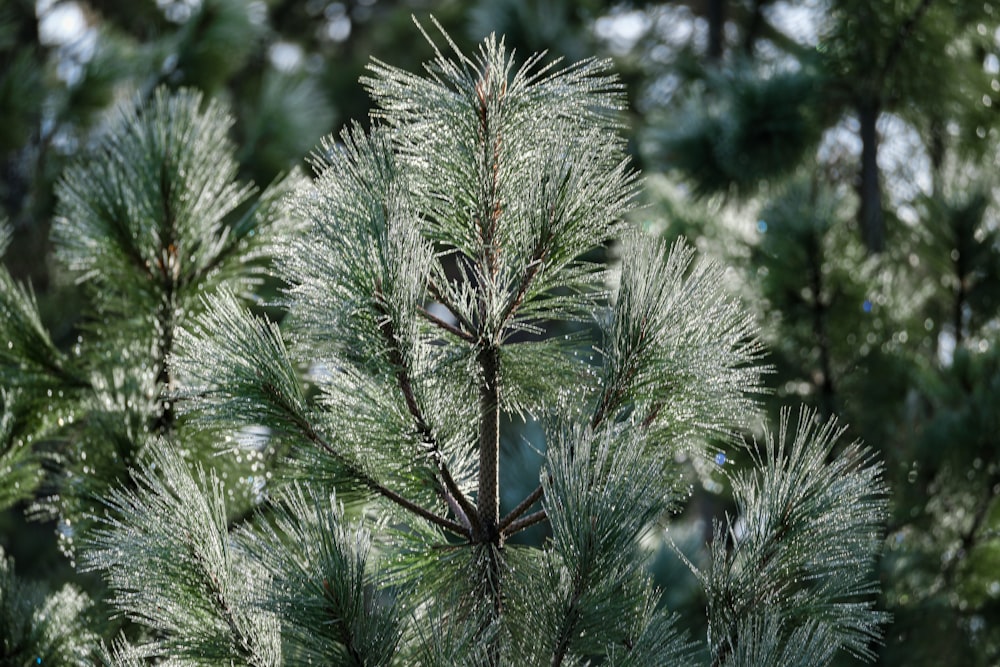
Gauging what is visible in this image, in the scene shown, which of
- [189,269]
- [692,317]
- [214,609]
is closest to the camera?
[214,609]

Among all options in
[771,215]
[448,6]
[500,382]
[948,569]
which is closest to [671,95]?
[448,6]

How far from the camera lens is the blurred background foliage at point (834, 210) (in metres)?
2.72

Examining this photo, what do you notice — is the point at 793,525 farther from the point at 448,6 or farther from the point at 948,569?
the point at 448,6

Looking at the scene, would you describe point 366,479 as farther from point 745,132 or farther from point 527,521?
point 745,132

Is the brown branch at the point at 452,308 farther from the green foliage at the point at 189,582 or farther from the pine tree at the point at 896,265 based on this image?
Result: the pine tree at the point at 896,265

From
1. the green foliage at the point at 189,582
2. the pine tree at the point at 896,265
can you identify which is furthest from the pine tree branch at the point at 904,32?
the green foliage at the point at 189,582

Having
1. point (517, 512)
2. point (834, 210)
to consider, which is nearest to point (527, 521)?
point (517, 512)

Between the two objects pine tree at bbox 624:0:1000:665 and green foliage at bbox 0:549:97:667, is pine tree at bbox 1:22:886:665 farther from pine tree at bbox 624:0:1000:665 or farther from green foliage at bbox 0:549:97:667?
pine tree at bbox 624:0:1000:665

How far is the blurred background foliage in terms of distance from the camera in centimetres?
272

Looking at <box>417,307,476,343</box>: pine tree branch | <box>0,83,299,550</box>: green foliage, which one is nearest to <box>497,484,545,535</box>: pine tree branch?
<box>417,307,476,343</box>: pine tree branch

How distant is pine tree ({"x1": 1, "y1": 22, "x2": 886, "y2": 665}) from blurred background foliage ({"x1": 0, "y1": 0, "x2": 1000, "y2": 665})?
841 mm

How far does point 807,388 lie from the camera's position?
9.20 ft

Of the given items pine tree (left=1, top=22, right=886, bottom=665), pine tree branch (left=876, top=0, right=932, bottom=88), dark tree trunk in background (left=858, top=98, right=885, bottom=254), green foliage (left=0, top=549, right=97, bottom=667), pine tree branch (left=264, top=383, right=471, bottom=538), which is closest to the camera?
pine tree (left=1, top=22, right=886, bottom=665)

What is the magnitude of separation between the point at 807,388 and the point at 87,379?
1768 millimetres
